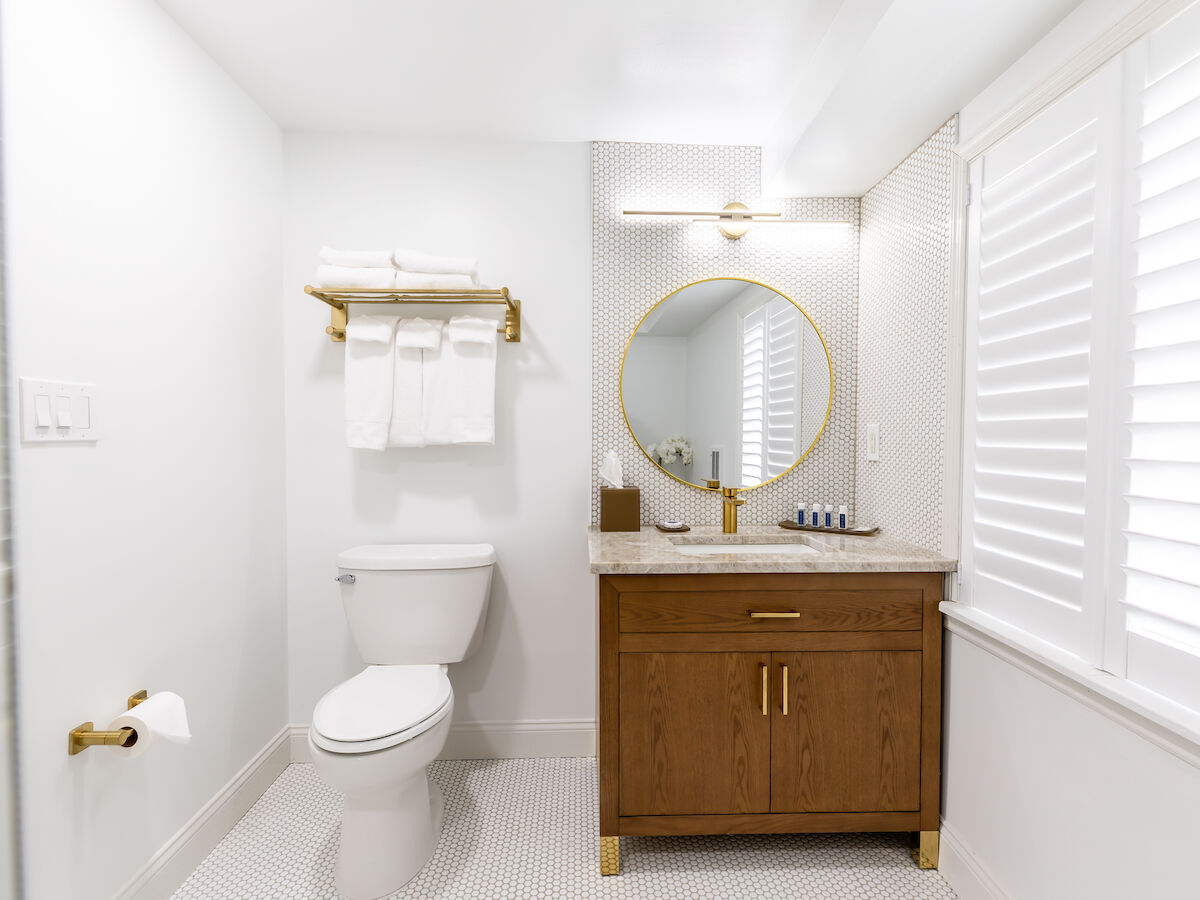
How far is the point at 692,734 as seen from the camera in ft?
5.34

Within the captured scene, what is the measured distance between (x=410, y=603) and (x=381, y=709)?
400mm

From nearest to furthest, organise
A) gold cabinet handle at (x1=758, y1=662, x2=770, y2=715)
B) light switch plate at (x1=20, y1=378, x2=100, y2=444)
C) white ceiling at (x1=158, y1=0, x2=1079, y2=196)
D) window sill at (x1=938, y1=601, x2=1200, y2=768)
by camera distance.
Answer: window sill at (x1=938, y1=601, x2=1200, y2=768) → light switch plate at (x1=20, y1=378, x2=100, y2=444) → white ceiling at (x1=158, y1=0, x2=1079, y2=196) → gold cabinet handle at (x1=758, y1=662, x2=770, y2=715)

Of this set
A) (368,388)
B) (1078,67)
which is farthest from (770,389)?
(368,388)

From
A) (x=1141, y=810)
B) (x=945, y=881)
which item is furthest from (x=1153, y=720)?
(x=945, y=881)

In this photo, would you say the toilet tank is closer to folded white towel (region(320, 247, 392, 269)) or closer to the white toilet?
the white toilet

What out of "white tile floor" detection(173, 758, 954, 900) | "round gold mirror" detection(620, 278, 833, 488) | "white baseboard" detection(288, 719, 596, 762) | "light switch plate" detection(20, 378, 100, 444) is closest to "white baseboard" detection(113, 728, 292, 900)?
"white tile floor" detection(173, 758, 954, 900)

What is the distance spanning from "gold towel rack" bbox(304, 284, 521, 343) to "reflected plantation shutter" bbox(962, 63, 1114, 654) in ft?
4.49

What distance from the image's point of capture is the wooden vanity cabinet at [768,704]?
63.9 inches

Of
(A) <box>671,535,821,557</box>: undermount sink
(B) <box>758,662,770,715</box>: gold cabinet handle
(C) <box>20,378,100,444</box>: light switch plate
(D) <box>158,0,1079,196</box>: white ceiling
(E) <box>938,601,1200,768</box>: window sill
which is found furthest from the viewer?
(A) <box>671,535,821,557</box>: undermount sink

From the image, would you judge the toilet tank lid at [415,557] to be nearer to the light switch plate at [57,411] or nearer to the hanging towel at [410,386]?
the hanging towel at [410,386]

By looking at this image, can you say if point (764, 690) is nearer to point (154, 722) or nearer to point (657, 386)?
point (657, 386)

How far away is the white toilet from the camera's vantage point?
1.50 m

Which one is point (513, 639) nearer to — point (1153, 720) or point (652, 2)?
point (1153, 720)

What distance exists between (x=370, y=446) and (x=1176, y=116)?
2.09 metres
